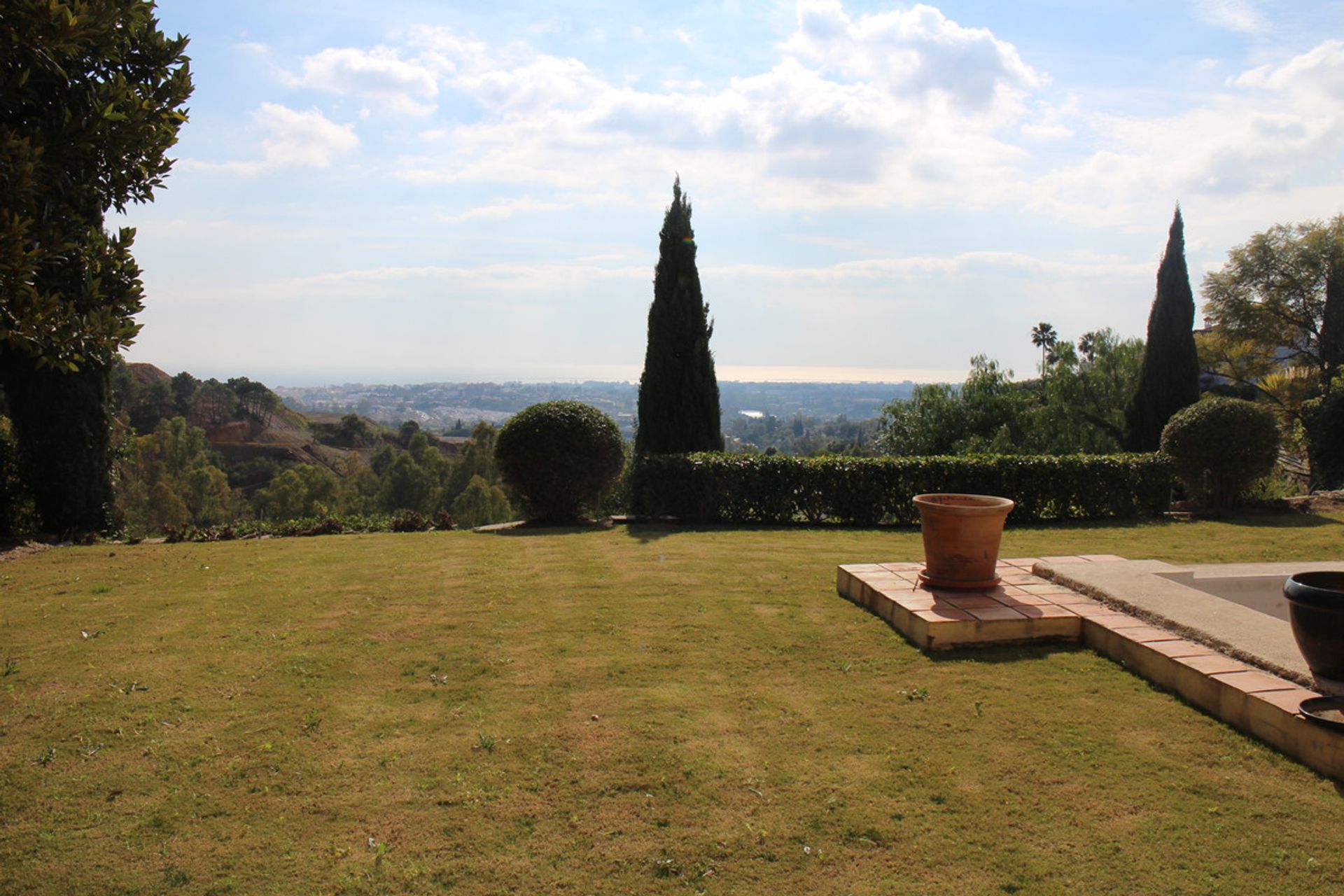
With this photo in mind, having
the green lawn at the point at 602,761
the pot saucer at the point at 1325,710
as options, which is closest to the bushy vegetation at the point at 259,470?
the green lawn at the point at 602,761

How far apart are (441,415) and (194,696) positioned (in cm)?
11813

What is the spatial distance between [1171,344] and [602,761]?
1885cm

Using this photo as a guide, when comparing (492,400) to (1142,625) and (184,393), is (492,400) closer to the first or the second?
(184,393)

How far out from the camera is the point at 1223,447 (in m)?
12.0

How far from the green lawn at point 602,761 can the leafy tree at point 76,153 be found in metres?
2.13

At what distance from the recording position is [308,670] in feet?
16.0

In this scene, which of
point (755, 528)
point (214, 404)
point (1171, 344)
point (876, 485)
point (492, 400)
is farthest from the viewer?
point (492, 400)

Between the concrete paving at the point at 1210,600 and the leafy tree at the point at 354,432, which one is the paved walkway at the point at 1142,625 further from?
the leafy tree at the point at 354,432

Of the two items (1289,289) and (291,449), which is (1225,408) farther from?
(291,449)

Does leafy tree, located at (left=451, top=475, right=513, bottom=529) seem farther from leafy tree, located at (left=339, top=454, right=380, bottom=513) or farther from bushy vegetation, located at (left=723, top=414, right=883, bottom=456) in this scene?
bushy vegetation, located at (left=723, top=414, right=883, bottom=456)

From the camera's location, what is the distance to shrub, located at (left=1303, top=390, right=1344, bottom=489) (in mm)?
18000

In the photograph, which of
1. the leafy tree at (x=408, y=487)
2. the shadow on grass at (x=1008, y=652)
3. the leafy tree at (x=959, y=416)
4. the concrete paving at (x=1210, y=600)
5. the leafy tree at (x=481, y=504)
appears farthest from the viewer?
the leafy tree at (x=408, y=487)

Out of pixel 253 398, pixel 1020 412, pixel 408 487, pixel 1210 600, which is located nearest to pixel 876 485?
pixel 1210 600

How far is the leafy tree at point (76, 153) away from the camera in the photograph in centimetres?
379
